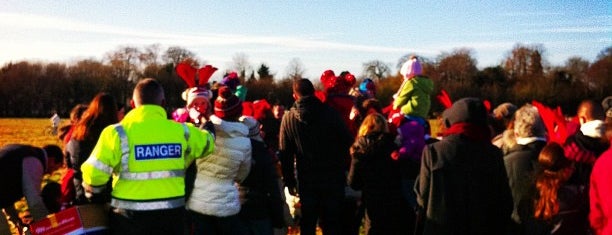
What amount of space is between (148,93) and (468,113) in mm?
2313

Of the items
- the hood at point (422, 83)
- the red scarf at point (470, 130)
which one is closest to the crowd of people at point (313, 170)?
the red scarf at point (470, 130)

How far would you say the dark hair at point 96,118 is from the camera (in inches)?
186

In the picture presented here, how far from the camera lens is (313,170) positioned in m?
6.35

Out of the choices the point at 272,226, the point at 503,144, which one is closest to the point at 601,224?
the point at 503,144

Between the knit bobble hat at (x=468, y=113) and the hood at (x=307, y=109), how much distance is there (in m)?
2.06

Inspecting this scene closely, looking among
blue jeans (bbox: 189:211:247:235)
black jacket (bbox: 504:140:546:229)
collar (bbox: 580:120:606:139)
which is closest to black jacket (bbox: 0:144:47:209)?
blue jeans (bbox: 189:211:247:235)

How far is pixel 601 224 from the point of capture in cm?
393

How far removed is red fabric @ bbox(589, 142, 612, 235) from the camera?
3.72 metres

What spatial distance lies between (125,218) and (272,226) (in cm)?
160

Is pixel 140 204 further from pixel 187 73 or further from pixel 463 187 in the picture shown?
pixel 463 187

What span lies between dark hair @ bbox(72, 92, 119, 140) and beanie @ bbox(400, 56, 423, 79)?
4.23 metres

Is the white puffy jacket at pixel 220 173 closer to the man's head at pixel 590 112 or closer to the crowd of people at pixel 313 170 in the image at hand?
the crowd of people at pixel 313 170

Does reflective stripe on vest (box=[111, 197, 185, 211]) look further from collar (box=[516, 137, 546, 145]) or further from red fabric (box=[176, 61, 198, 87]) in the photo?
collar (box=[516, 137, 546, 145])

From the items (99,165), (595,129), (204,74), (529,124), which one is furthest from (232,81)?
(595,129)
